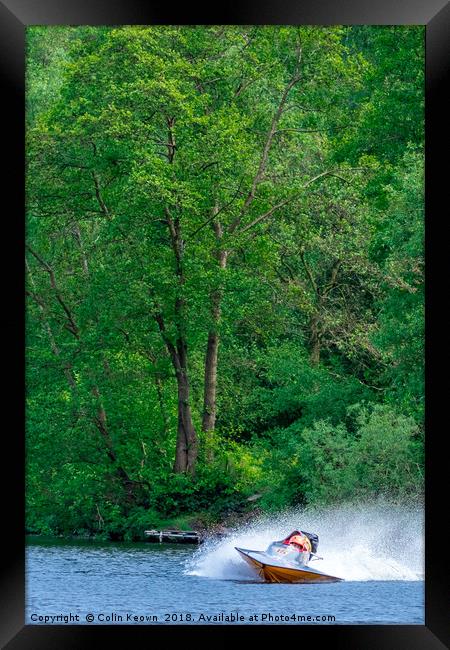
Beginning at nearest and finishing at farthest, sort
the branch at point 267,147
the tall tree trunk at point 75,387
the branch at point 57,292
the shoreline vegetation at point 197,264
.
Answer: the shoreline vegetation at point 197,264 < the tall tree trunk at point 75,387 < the branch at point 57,292 < the branch at point 267,147

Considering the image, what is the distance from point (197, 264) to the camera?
22.9 metres

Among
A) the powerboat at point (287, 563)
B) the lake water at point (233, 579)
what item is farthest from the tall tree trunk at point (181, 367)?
the powerboat at point (287, 563)

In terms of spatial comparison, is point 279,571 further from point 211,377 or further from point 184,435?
point 211,377

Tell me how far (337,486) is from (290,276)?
6144 millimetres

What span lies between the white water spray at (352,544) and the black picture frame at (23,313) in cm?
860

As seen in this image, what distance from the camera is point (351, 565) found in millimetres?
18016

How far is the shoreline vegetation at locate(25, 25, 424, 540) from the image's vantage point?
73.7 feet

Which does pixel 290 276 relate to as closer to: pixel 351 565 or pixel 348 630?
pixel 351 565

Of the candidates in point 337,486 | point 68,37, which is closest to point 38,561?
point 337,486

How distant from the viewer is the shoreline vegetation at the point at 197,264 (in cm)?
2245

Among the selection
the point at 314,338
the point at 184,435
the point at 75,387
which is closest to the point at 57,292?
the point at 75,387

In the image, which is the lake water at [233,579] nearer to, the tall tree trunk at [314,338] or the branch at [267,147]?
the tall tree trunk at [314,338]

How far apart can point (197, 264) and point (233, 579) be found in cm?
766

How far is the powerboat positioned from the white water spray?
0.30m
